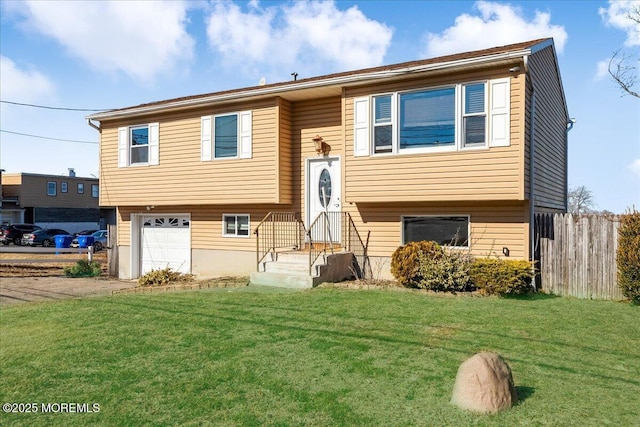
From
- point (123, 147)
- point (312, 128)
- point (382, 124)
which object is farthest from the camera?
point (123, 147)

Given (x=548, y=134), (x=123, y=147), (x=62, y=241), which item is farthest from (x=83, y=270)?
(x=548, y=134)

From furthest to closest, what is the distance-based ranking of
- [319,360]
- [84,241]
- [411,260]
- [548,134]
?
[84,241] → [548,134] → [411,260] → [319,360]

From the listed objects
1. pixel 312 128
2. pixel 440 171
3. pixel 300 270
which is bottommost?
pixel 300 270

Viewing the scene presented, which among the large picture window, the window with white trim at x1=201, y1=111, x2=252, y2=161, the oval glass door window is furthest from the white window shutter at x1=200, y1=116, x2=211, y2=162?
the large picture window

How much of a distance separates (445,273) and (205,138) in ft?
27.7

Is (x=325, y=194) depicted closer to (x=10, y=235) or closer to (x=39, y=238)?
(x=39, y=238)

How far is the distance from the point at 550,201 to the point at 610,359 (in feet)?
27.8

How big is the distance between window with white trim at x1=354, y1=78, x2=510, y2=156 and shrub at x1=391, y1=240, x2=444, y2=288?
229 centimetres

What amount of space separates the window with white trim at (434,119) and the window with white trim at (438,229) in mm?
1796

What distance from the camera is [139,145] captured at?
15750 mm

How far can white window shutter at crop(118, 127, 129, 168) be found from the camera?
1598 centimetres

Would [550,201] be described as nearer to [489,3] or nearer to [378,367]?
[489,3]

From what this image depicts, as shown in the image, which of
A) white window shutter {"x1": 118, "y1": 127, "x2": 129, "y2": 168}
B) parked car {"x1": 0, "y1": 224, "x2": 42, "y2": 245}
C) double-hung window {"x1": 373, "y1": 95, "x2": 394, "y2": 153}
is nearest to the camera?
double-hung window {"x1": 373, "y1": 95, "x2": 394, "y2": 153}

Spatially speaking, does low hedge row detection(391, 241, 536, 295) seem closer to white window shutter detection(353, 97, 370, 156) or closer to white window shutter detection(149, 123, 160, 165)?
white window shutter detection(353, 97, 370, 156)
